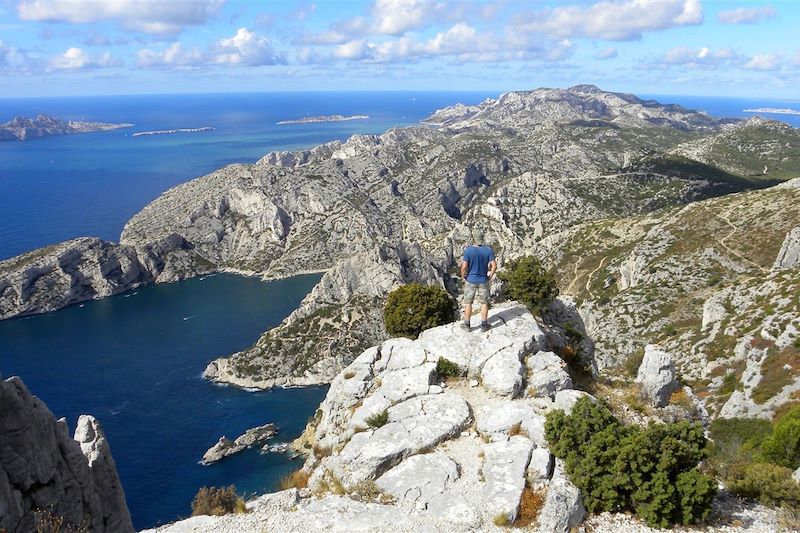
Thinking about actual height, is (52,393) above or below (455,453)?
below

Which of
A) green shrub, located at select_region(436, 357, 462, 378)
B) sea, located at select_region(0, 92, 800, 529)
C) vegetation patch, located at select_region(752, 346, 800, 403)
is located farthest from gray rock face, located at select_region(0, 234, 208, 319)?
vegetation patch, located at select_region(752, 346, 800, 403)

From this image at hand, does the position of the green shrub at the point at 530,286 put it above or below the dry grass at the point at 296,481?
above

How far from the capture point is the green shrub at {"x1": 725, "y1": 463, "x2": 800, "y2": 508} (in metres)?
13.2

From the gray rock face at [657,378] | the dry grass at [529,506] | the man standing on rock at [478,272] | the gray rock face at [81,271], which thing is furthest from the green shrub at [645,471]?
the gray rock face at [81,271]

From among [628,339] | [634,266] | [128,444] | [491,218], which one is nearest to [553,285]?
[628,339]

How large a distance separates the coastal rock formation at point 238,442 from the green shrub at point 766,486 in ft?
243

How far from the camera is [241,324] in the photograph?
Result: 133375 millimetres

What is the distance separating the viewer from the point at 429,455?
1437 centimetres

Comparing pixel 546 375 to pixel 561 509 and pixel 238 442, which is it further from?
pixel 238 442

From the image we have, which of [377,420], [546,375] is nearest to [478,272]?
[546,375]

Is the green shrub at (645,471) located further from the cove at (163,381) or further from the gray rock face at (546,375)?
the cove at (163,381)

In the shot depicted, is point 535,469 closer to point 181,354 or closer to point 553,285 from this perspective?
point 553,285

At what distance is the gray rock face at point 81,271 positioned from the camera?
145 m

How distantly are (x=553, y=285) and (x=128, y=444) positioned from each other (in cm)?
8165
